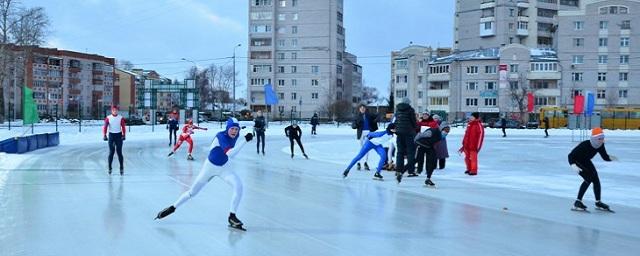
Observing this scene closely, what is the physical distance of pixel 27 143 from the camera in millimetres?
23922

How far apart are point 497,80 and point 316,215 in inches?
3180

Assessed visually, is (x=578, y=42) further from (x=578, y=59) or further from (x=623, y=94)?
(x=623, y=94)

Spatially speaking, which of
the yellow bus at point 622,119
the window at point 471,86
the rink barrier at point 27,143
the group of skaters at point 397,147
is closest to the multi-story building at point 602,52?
the window at point 471,86

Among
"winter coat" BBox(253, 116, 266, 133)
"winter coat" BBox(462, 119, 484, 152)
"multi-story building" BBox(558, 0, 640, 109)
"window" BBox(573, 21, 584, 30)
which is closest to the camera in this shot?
"winter coat" BBox(462, 119, 484, 152)

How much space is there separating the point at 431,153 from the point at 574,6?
95.7 m

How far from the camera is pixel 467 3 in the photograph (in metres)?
101

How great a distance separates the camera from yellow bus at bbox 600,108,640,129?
217 ft

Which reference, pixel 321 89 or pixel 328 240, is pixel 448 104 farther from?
pixel 328 240

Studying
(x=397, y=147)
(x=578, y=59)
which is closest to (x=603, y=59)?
(x=578, y=59)

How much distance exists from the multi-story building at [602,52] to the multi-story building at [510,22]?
35.1 ft

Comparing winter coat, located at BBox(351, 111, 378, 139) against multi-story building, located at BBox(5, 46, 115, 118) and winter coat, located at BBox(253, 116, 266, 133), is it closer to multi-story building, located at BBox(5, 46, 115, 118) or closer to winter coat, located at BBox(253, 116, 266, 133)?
winter coat, located at BBox(253, 116, 266, 133)

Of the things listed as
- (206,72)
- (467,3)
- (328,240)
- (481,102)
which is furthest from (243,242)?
(206,72)

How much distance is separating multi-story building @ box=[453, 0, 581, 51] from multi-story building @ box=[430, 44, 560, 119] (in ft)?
27.8

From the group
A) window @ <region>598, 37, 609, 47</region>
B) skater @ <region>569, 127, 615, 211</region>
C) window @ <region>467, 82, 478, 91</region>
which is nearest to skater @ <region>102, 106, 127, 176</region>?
skater @ <region>569, 127, 615, 211</region>
